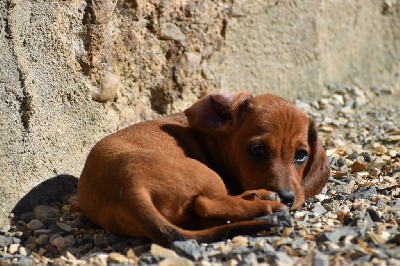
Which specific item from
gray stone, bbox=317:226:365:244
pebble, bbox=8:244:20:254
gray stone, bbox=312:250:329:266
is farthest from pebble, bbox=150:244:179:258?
pebble, bbox=8:244:20:254

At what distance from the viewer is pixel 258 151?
571cm

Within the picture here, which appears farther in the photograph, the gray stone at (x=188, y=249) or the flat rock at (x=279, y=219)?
the flat rock at (x=279, y=219)

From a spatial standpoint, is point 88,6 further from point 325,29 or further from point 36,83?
point 325,29

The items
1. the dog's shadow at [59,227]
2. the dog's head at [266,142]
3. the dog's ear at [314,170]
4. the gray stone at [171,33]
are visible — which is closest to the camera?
the dog's shadow at [59,227]

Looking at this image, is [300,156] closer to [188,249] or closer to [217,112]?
[217,112]

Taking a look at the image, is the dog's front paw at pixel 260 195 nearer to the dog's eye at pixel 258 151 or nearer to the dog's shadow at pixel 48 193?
the dog's eye at pixel 258 151

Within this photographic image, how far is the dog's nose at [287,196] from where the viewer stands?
5363 mm

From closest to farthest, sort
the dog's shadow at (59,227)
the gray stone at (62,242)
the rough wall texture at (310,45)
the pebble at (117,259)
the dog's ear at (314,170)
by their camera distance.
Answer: the pebble at (117,259), the dog's shadow at (59,227), the gray stone at (62,242), the dog's ear at (314,170), the rough wall texture at (310,45)

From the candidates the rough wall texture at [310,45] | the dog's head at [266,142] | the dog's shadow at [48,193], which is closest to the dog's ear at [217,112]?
the dog's head at [266,142]

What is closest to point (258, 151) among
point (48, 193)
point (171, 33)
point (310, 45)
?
point (48, 193)

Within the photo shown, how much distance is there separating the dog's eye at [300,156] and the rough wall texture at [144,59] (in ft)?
5.74

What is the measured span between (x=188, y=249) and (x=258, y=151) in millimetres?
1361

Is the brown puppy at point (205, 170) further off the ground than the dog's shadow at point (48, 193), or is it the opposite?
the brown puppy at point (205, 170)

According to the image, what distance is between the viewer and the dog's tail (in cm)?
470
